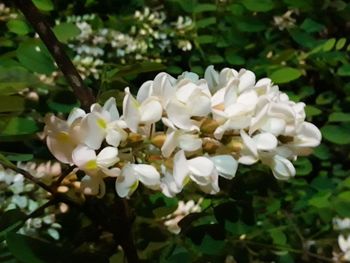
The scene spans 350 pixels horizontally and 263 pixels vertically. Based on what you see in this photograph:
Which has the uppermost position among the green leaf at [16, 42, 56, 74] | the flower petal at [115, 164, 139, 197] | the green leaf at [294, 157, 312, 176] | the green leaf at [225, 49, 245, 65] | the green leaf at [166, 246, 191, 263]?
the flower petal at [115, 164, 139, 197]

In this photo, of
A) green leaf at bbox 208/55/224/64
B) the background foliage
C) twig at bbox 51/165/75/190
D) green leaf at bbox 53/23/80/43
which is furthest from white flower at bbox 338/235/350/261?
twig at bbox 51/165/75/190

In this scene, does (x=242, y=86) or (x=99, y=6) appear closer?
(x=242, y=86)

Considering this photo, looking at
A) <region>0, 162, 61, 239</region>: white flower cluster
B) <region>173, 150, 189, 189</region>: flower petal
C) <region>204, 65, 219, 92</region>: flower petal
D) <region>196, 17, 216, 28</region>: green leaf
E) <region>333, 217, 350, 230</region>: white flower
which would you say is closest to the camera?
<region>173, 150, 189, 189</region>: flower petal

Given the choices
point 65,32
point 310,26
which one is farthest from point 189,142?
point 310,26

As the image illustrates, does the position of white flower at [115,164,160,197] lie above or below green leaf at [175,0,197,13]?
above

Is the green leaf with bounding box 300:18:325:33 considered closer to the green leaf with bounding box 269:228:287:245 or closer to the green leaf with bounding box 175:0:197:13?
the green leaf with bounding box 175:0:197:13

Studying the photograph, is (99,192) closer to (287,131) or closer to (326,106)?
(287,131)

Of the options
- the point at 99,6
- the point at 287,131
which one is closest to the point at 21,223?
the point at 287,131
